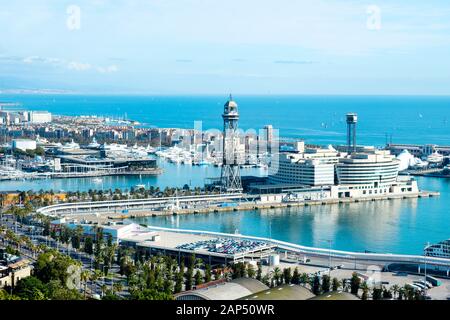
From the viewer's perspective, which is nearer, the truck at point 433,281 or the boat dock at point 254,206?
the truck at point 433,281

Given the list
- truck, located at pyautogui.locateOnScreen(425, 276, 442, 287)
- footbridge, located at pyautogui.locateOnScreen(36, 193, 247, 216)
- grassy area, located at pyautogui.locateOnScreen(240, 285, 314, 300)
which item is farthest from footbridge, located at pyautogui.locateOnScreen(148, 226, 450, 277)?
footbridge, located at pyautogui.locateOnScreen(36, 193, 247, 216)

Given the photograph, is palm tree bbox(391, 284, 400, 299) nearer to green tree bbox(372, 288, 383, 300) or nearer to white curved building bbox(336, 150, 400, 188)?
green tree bbox(372, 288, 383, 300)

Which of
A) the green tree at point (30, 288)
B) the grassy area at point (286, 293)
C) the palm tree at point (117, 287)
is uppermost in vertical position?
the grassy area at point (286, 293)

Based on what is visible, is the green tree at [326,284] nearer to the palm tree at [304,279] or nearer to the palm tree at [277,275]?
Result: the palm tree at [304,279]

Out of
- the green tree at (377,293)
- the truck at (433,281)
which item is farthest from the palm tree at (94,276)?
the truck at (433,281)

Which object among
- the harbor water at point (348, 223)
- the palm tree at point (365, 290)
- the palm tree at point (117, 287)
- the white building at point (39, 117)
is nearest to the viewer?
the palm tree at point (365, 290)

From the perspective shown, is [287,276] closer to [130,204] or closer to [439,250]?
[439,250]

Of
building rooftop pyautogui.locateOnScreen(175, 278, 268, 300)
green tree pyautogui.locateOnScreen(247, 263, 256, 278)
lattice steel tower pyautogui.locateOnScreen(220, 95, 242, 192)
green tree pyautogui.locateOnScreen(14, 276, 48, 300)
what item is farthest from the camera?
lattice steel tower pyautogui.locateOnScreen(220, 95, 242, 192)

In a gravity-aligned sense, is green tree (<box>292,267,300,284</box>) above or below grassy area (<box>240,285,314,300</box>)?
below

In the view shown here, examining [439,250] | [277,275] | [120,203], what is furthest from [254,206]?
[277,275]

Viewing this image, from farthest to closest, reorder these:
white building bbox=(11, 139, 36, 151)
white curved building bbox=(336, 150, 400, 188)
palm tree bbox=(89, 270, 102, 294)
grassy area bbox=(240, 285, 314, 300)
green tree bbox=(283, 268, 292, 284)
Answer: white building bbox=(11, 139, 36, 151)
white curved building bbox=(336, 150, 400, 188)
green tree bbox=(283, 268, 292, 284)
palm tree bbox=(89, 270, 102, 294)
grassy area bbox=(240, 285, 314, 300)

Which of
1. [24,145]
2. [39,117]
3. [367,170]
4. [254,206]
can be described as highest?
[39,117]
